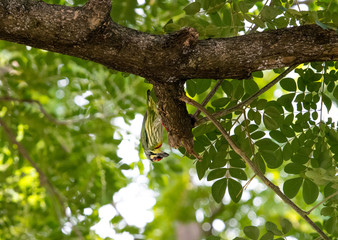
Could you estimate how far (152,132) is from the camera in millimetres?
1303

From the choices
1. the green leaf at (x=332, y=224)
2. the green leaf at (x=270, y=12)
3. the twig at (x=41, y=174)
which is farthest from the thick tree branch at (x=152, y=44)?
the twig at (x=41, y=174)

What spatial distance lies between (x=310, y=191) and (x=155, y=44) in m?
0.67

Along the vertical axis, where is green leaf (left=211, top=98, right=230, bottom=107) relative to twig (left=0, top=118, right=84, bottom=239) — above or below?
below

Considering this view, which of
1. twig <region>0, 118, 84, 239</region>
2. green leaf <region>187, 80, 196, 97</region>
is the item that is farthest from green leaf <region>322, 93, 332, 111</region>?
twig <region>0, 118, 84, 239</region>

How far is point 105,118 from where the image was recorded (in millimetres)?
2287

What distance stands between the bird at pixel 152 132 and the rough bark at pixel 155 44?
0.16 m

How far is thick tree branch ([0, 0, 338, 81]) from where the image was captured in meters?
1.07

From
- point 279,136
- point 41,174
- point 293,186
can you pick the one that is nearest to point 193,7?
point 279,136

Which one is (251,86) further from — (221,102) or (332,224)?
(332,224)

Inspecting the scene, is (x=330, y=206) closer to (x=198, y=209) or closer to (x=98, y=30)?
(x=98, y=30)

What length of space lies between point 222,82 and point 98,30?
0.44 m

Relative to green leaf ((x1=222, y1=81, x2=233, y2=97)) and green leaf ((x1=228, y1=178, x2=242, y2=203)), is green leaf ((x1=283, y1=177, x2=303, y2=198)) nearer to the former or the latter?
green leaf ((x1=228, y1=178, x2=242, y2=203))

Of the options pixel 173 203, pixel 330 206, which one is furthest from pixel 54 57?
pixel 173 203

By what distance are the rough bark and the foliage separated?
0.10 metres
